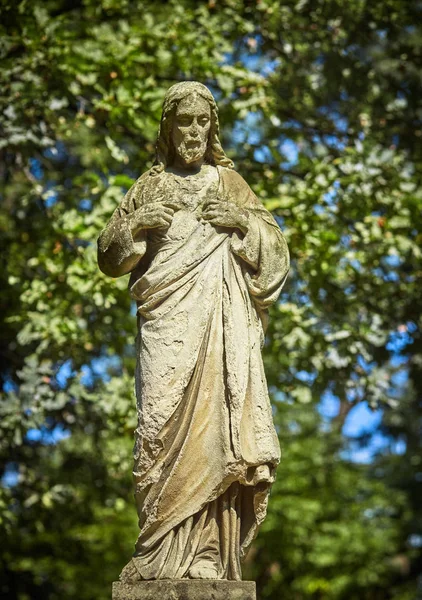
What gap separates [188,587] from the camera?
6113 millimetres

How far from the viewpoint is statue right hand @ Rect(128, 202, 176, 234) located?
6.65 meters

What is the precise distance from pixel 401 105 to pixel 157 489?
10.1 m

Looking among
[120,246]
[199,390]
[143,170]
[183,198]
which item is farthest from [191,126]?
[143,170]

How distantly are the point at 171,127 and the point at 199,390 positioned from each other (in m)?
1.69

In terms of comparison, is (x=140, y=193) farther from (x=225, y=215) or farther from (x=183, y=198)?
(x=225, y=215)

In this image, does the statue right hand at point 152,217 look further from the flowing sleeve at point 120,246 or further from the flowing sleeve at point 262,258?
the flowing sleeve at point 262,258

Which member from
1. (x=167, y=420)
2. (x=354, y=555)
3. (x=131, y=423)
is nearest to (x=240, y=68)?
(x=131, y=423)

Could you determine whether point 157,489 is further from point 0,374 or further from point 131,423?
point 0,374

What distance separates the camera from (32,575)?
656 inches

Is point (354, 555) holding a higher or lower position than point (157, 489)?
higher

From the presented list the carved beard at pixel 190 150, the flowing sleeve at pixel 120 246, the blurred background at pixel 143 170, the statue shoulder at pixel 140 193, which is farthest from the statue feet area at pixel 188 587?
the blurred background at pixel 143 170

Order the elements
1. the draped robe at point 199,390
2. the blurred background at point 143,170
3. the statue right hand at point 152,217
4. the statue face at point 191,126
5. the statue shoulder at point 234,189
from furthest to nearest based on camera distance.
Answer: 1. the blurred background at point 143,170
2. the statue shoulder at point 234,189
3. the statue face at point 191,126
4. the statue right hand at point 152,217
5. the draped robe at point 199,390

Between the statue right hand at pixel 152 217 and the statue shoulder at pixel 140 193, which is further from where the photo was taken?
the statue shoulder at pixel 140 193

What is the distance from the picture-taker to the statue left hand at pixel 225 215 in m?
6.71
